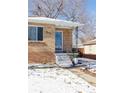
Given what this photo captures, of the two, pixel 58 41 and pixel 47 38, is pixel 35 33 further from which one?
pixel 58 41

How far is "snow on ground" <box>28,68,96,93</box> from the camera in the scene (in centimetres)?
235

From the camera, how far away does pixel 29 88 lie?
2.34m

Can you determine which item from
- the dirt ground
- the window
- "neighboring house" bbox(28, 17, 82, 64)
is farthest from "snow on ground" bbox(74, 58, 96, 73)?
the window

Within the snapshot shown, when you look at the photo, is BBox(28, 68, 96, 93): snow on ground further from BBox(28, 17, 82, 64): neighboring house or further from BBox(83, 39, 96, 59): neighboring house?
BBox(83, 39, 96, 59): neighboring house

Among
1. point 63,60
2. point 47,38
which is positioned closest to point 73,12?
point 47,38

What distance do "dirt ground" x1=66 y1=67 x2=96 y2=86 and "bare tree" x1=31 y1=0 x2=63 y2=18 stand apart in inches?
22.9

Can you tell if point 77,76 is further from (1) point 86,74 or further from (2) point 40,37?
(2) point 40,37

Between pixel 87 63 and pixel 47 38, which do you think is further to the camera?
pixel 87 63

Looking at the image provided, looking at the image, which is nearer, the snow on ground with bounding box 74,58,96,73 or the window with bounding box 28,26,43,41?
the window with bounding box 28,26,43,41

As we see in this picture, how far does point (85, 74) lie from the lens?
244cm

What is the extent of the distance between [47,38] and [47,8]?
303 mm

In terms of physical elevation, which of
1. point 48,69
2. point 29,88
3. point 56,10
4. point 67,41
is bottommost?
point 29,88
